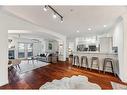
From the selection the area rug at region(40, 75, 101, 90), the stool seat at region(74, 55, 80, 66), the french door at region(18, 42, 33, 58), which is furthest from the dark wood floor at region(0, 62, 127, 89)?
the french door at region(18, 42, 33, 58)

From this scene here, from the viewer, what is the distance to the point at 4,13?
146 inches

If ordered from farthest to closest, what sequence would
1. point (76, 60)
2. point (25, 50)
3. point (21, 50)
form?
point (25, 50), point (21, 50), point (76, 60)

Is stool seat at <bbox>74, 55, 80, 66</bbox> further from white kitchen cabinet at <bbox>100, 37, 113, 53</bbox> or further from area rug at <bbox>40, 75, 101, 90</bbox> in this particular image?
area rug at <bbox>40, 75, 101, 90</bbox>

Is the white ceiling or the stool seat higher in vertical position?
the white ceiling

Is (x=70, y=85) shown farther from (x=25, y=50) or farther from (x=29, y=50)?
(x=29, y=50)

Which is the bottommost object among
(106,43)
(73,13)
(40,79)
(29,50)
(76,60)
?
(40,79)

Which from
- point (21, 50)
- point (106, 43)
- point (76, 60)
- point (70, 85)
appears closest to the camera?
point (70, 85)

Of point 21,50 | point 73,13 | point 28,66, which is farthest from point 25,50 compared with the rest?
point 73,13

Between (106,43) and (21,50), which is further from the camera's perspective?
(21,50)

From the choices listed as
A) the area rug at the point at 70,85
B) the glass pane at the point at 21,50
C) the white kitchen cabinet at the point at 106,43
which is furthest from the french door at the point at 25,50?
the area rug at the point at 70,85

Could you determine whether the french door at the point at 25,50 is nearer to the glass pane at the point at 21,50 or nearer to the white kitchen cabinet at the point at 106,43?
the glass pane at the point at 21,50

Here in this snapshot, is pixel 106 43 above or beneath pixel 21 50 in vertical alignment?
above
